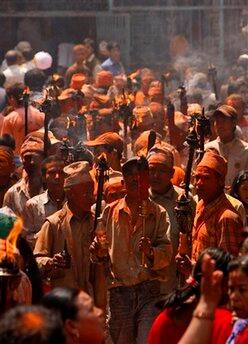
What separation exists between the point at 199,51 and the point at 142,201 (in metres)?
18.6

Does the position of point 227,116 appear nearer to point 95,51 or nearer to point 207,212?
point 207,212

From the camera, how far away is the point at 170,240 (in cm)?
1070

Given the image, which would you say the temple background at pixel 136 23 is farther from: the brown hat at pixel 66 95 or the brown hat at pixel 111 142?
the brown hat at pixel 111 142

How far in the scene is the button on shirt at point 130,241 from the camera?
1050cm

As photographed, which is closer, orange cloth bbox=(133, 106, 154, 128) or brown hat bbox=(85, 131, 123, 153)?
brown hat bbox=(85, 131, 123, 153)

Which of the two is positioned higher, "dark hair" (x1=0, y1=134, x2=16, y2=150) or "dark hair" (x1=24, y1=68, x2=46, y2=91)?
"dark hair" (x1=0, y1=134, x2=16, y2=150)

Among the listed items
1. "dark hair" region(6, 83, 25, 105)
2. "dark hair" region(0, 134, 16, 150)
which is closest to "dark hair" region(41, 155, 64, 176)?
"dark hair" region(0, 134, 16, 150)

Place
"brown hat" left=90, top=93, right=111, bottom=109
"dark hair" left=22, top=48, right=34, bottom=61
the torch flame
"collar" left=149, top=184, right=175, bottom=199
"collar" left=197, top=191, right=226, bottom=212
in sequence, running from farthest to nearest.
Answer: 1. "dark hair" left=22, top=48, right=34, bottom=61
2. "brown hat" left=90, top=93, right=111, bottom=109
3. "collar" left=149, top=184, right=175, bottom=199
4. "collar" left=197, top=191, right=226, bottom=212
5. the torch flame

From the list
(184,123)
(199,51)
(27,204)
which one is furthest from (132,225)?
(199,51)

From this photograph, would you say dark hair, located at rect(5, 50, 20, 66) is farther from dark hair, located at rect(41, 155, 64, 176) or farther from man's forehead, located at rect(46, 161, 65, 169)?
man's forehead, located at rect(46, 161, 65, 169)

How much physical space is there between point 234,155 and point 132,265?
9.55 ft

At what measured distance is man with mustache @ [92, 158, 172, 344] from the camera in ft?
34.4

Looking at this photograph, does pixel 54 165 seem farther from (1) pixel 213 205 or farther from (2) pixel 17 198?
(1) pixel 213 205

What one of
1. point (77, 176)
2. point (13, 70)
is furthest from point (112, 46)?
point (77, 176)
